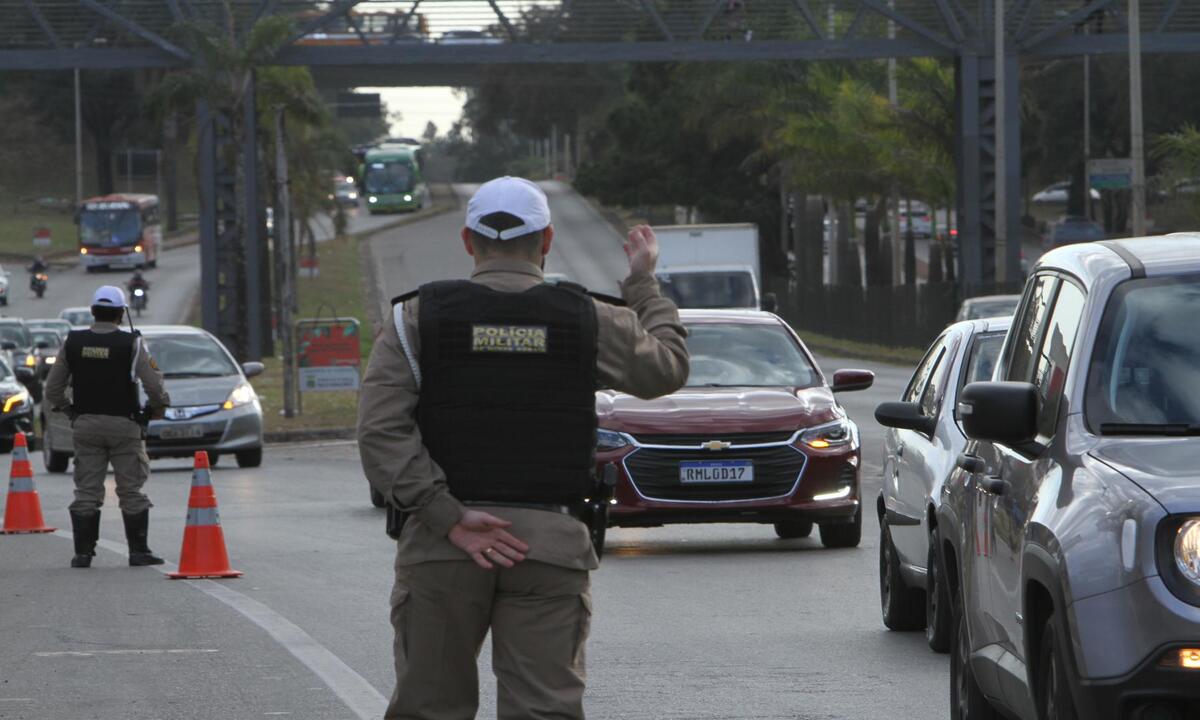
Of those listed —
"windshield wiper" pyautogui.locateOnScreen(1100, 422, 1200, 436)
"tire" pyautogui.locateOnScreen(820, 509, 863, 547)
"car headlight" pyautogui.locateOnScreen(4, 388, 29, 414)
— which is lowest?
"car headlight" pyautogui.locateOnScreen(4, 388, 29, 414)

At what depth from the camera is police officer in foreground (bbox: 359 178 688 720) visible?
18.1 ft

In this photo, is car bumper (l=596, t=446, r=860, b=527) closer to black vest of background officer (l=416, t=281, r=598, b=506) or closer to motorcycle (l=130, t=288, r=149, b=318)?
black vest of background officer (l=416, t=281, r=598, b=506)

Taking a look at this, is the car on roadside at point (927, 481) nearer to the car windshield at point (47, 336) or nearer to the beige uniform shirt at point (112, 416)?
the beige uniform shirt at point (112, 416)

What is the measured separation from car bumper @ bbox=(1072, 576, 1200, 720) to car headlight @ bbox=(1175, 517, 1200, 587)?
8 cm

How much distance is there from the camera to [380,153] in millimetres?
116812

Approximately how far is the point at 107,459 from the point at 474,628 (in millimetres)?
9652

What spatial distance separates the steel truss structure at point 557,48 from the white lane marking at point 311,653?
28.2 metres

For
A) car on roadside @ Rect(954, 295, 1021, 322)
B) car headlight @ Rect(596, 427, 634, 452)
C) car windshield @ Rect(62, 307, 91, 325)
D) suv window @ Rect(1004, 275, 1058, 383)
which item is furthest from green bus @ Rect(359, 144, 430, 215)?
suv window @ Rect(1004, 275, 1058, 383)

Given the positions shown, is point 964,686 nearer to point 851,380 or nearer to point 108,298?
point 851,380

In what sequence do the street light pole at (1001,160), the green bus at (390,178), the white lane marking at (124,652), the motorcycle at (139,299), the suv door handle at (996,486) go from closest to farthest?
the suv door handle at (996,486) → the white lane marking at (124,652) → the street light pole at (1001,160) → the motorcycle at (139,299) → the green bus at (390,178)

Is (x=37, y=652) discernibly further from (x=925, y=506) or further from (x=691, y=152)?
(x=691, y=152)

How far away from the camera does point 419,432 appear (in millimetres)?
5664

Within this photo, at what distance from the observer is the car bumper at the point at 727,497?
567 inches

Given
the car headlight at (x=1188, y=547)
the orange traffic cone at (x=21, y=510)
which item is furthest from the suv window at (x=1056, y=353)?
the orange traffic cone at (x=21, y=510)
